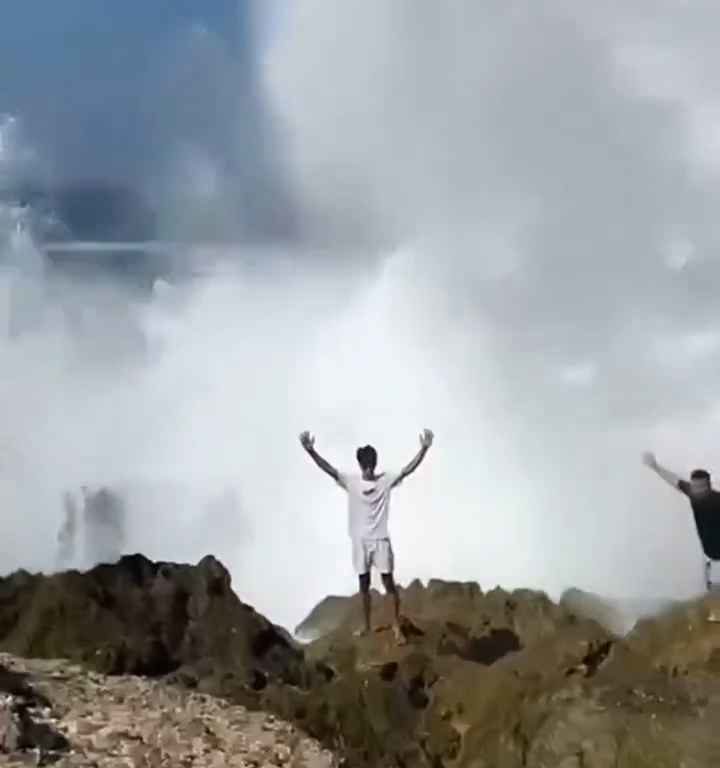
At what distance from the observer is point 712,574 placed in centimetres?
712

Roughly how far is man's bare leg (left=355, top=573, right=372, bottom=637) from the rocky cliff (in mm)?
69

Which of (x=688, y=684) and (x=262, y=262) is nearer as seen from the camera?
(x=688, y=684)

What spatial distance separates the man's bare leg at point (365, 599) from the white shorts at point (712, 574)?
1.71m

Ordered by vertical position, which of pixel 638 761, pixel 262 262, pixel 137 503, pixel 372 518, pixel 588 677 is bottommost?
pixel 638 761

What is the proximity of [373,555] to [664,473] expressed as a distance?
1884mm

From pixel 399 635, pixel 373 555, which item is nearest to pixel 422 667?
pixel 399 635

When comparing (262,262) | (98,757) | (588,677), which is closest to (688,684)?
(588,677)

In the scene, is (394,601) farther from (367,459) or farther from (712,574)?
(712,574)

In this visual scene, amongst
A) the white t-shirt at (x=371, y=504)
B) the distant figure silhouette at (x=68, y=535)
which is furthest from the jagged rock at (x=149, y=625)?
the distant figure silhouette at (x=68, y=535)

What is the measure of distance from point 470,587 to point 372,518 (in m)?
0.90

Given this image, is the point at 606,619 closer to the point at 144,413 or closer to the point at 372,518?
the point at 372,518

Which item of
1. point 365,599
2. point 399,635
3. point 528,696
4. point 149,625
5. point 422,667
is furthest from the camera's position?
point 365,599

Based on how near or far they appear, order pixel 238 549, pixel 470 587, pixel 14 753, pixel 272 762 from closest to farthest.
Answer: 1. pixel 14 753
2. pixel 272 762
3. pixel 470 587
4. pixel 238 549

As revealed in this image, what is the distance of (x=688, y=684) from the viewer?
529 centimetres
